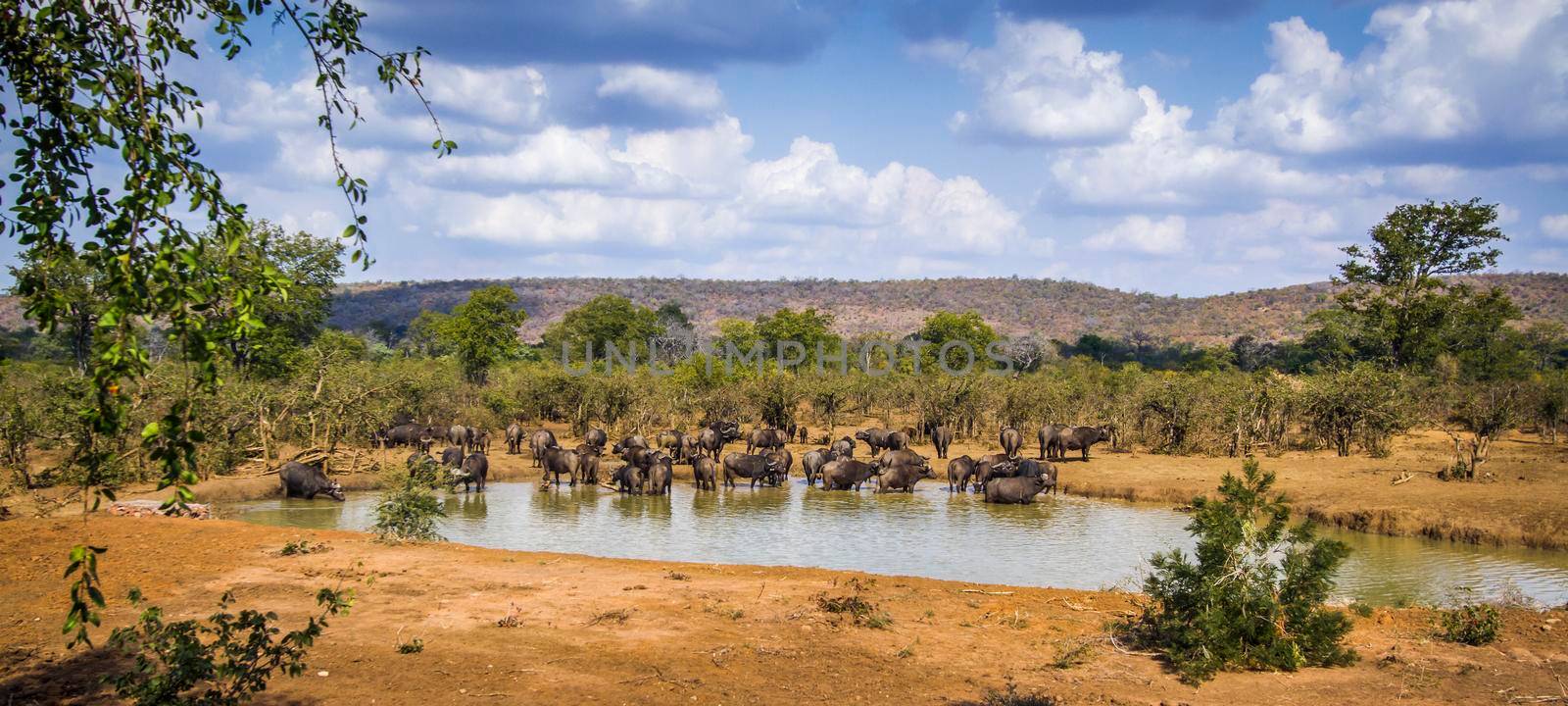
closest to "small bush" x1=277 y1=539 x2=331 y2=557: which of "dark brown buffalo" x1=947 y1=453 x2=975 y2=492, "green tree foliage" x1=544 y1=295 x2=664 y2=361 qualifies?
"dark brown buffalo" x1=947 y1=453 x2=975 y2=492

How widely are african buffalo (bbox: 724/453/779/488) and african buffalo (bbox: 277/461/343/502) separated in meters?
9.49

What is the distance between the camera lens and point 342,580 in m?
11.3

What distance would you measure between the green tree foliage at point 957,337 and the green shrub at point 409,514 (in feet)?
123

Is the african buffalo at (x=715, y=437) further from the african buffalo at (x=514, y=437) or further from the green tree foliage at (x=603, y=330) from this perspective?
the green tree foliage at (x=603, y=330)

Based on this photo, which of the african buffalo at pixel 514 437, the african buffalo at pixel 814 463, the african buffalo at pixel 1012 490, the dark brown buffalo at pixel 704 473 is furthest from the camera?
the african buffalo at pixel 514 437

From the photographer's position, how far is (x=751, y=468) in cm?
2511

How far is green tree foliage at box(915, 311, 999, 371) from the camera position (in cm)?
5241

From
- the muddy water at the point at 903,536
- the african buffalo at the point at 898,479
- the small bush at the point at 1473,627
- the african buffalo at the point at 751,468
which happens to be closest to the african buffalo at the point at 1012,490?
the muddy water at the point at 903,536

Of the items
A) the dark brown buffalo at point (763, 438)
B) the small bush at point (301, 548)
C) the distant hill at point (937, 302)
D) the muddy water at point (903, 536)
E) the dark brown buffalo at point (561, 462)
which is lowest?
the muddy water at point (903, 536)

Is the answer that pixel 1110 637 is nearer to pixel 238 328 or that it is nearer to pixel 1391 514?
pixel 238 328

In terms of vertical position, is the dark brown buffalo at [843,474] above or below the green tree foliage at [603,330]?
below

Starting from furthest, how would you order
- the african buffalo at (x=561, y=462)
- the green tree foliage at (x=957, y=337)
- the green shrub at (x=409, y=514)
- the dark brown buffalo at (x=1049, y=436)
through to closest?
1. the green tree foliage at (x=957, y=337)
2. the dark brown buffalo at (x=1049, y=436)
3. the african buffalo at (x=561, y=462)
4. the green shrub at (x=409, y=514)

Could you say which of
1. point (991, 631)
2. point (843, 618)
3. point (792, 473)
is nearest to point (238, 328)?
point (843, 618)

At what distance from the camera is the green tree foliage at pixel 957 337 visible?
5241cm
